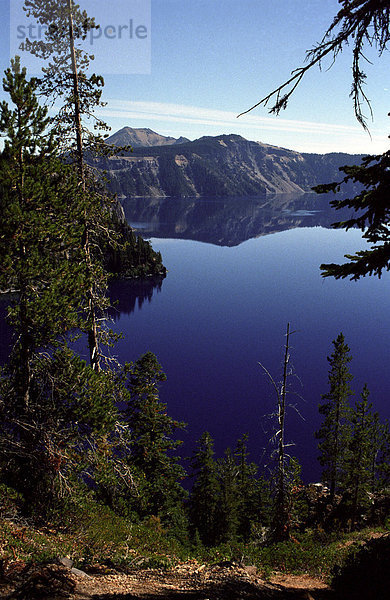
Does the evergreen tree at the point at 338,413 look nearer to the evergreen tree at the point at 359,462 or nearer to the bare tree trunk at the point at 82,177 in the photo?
the evergreen tree at the point at 359,462

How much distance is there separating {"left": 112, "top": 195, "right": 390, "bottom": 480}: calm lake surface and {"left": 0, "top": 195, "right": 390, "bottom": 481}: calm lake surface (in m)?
0.18

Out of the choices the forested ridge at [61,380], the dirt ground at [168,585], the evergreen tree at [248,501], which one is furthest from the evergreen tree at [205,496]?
the dirt ground at [168,585]

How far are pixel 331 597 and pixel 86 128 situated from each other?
16071mm

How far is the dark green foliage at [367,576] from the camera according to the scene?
7.58 meters

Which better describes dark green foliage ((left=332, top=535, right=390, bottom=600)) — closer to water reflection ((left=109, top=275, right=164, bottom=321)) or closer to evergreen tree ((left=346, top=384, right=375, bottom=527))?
evergreen tree ((left=346, top=384, right=375, bottom=527))

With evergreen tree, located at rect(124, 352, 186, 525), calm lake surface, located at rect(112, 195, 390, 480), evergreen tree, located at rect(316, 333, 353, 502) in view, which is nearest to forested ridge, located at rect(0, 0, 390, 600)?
evergreen tree, located at rect(124, 352, 186, 525)

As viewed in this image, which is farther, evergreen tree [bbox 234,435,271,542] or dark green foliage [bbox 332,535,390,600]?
evergreen tree [bbox 234,435,271,542]

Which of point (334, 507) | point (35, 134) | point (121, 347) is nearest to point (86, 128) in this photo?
point (35, 134)

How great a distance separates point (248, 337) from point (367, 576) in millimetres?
70023

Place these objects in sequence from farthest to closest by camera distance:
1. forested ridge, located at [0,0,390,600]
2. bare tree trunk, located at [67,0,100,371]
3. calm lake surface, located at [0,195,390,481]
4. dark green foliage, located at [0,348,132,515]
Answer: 1. calm lake surface, located at [0,195,390,481]
2. bare tree trunk, located at [67,0,100,371]
3. dark green foliage, located at [0,348,132,515]
4. forested ridge, located at [0,0,390,600]

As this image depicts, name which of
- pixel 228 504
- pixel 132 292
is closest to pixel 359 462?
pixel 228 504

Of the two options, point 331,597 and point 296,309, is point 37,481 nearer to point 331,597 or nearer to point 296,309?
point 331,597

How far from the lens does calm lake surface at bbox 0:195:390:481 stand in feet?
170

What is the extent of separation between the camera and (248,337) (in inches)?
3068
